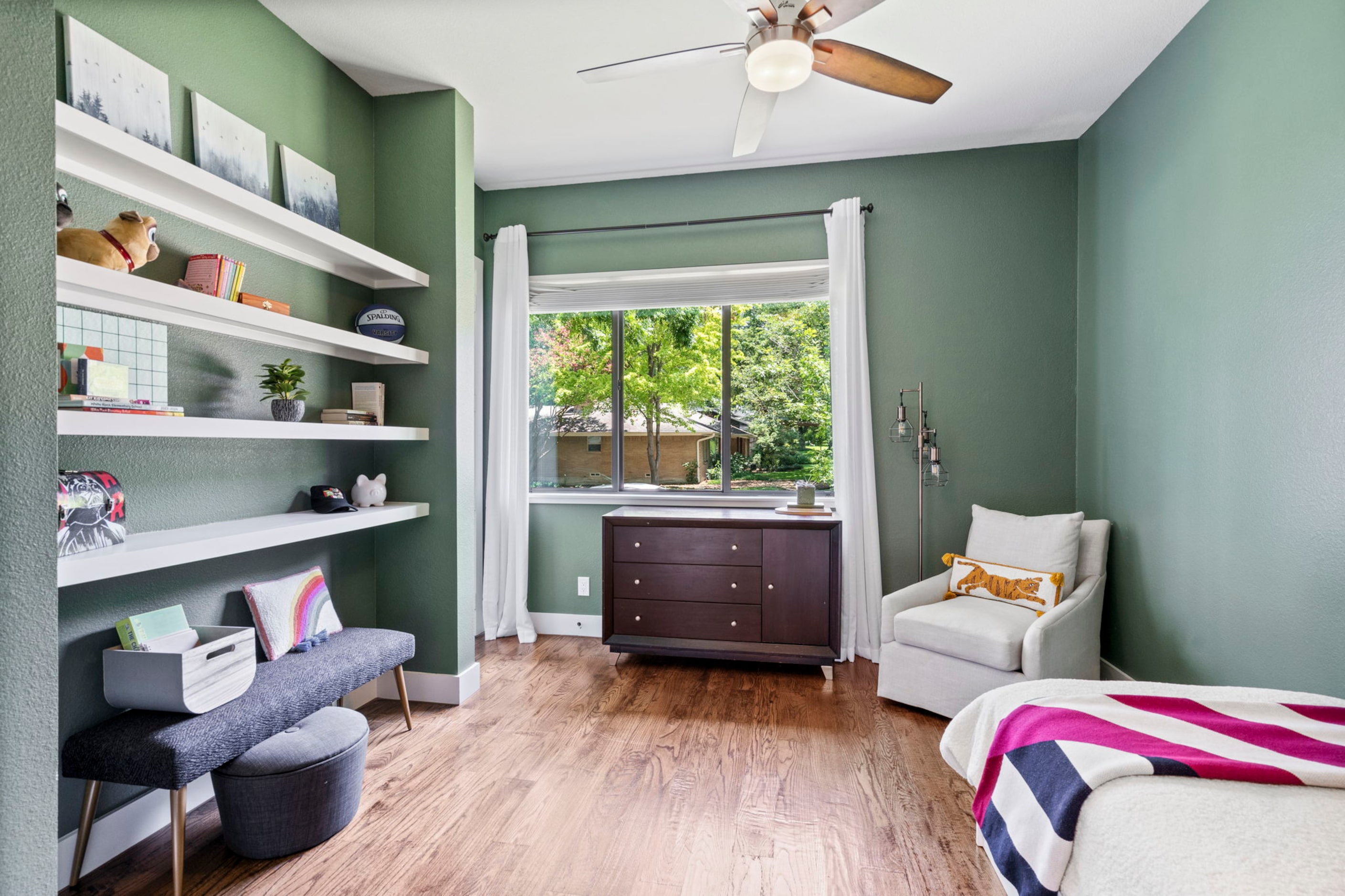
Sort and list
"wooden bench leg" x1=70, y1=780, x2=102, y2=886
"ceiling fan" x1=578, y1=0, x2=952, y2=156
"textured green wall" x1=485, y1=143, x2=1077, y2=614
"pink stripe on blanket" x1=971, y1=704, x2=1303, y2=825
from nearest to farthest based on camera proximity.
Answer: "pink stripe on blanket" x1=971, y1=704, x2=1303, y2=825 < "wooden bench leg" x1=70, y1=780, x2=102, y2=886 < "ceiling fan" x1=578, y1=0, x2=952, y2=156 < "textured green wall" x1=485, y1=143, x2=1077, y2=614

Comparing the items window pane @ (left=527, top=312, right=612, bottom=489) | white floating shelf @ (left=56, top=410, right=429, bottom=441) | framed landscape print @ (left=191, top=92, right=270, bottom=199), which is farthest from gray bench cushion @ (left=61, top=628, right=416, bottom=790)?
window pane @ (left=527, top=312, right=612, bottom=489)

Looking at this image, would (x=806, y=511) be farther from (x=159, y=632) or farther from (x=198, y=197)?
(x=198, y=197)

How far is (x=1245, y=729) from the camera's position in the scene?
52.1 inches

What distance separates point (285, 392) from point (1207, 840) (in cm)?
264

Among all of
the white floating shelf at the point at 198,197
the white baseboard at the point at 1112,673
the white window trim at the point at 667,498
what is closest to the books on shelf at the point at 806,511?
the white window trim at the point at 667,498

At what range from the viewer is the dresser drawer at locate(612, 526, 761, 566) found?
323 cm

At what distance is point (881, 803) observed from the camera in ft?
6.75

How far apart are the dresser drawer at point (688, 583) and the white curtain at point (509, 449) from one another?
0.76 metres

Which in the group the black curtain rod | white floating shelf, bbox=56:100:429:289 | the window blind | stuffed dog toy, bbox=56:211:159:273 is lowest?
stuffed dog toy, bbox=56:211:159:273

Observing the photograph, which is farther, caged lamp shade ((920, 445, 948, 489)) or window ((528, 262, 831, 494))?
window ((528, 262, 831, 494))

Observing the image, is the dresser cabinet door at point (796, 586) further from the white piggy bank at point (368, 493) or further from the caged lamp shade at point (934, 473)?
the white piggy bank at point (368, 493)

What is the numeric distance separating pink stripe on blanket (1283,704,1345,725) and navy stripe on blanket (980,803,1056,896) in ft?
2.29

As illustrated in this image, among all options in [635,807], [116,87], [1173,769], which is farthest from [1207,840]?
[116,87]

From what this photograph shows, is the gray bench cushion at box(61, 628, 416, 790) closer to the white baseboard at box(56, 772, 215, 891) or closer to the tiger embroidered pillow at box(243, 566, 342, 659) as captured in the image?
the tiger embroidered pillow at box(243, 566, 342, 659)
